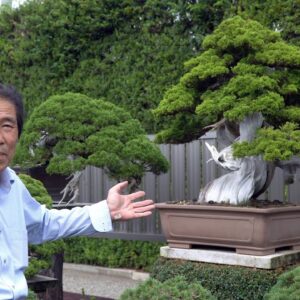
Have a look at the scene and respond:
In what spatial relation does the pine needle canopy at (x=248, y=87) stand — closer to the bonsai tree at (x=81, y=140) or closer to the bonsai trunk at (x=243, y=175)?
the bonsai trunk at (x=243, y=175)

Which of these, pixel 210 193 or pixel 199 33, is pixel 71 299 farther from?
pixel 199 33

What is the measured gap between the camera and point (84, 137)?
550 cm

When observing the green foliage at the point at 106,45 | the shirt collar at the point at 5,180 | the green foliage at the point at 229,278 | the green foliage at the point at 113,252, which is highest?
the green foliage at the point at 106,45

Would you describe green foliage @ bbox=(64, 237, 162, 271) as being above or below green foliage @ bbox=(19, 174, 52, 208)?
below

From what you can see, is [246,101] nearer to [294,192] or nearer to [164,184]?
[294,192]

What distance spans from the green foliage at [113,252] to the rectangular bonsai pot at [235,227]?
2266mm

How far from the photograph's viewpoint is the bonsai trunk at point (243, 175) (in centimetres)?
507

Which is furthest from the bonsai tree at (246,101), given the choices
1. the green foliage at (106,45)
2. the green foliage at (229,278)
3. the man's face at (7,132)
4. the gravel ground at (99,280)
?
the man's face at (7,132)

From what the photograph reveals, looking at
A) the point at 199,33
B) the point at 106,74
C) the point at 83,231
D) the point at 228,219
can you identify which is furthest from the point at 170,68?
the point at 83,231

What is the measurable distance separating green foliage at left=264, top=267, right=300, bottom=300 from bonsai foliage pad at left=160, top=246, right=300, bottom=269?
30.3 inches

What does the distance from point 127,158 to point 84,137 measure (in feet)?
A: 1.32

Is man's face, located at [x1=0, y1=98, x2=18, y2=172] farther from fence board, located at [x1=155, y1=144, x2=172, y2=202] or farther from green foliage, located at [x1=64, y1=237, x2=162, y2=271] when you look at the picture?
fence board, located at [x1=155, y1=144, x2=172, y2=202]

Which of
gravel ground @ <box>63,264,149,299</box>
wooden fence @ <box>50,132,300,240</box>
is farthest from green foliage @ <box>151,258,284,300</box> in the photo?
wooden fence @ <box>50,132,300,240</box>

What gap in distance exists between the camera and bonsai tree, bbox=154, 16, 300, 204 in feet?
15.8
